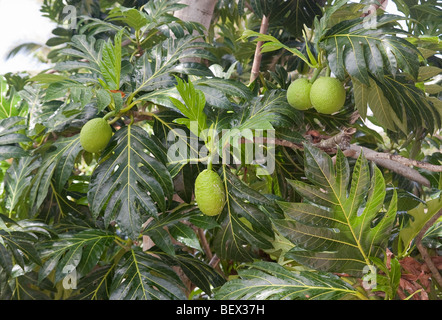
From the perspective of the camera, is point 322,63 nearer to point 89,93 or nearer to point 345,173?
point 345,173

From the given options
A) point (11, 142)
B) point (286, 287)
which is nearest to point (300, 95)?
point (286, 287)

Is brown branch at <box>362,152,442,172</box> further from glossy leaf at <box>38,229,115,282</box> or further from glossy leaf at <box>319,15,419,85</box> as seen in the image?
glossy leaf at <box>38,229,115,282</box>

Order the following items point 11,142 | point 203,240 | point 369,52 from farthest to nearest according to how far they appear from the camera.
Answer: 1. point 203,240
2. point 11,142
3. point 369,52

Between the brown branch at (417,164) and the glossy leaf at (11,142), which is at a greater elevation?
the glossy leaf at (11,142)

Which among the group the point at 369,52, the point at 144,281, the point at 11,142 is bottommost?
the point at 144,281

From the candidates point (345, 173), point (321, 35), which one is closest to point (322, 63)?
point (321, 35)

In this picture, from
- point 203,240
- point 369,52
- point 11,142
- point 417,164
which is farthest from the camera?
point 203,240

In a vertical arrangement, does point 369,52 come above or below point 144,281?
above

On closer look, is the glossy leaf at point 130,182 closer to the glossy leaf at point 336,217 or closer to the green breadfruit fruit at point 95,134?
the green breadfruit fruit at point 95,134

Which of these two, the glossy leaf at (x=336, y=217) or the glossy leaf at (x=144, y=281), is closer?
the glossy leaf at (x=336, y=217)

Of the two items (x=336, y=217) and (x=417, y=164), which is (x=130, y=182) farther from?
(x=417, y=164)

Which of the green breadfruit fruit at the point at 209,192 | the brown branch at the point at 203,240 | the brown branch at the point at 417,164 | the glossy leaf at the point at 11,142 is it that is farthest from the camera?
the brown branch at the point at 203,240

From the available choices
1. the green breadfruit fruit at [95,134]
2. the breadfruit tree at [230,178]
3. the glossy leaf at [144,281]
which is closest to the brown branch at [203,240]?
the breadfruit tree at [230,178]
